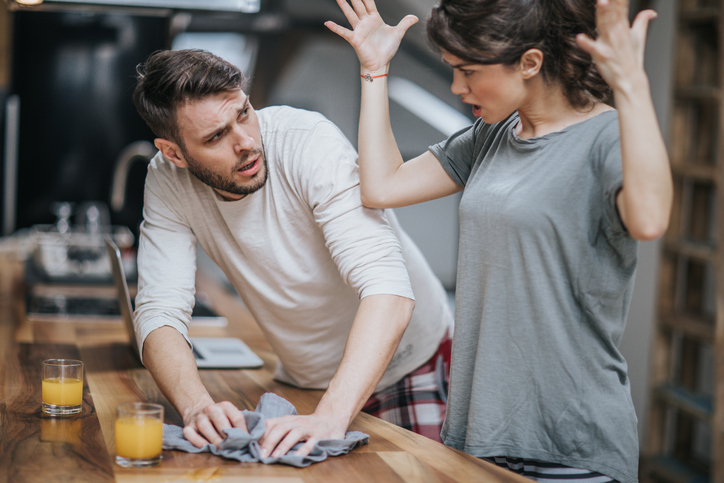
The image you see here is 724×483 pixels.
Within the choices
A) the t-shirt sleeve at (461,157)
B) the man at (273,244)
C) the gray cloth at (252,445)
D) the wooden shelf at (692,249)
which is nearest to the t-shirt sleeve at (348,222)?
the man at (273,244)

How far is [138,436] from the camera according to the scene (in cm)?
101

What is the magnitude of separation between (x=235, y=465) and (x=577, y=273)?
589mm

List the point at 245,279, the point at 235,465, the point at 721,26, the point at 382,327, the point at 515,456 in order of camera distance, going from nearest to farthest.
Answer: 1. the point at 235,465
2. the point at 515,456
3. the point at 382,327
4. the point at 245,279
5. the point at 721,26

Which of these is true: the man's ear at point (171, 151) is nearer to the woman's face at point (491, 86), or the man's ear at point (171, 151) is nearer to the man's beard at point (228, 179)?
the man's beard at point (228, 179)

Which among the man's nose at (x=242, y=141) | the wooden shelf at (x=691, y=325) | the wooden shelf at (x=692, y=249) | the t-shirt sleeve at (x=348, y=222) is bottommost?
the wooden shelf at (x=691, y=325)

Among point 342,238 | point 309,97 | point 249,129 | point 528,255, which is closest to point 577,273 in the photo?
point 528,255

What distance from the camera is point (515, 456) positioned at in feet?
3.80

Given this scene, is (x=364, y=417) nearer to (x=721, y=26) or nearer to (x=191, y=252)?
(x=191, y=252)

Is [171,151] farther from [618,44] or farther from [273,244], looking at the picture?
[618,44]

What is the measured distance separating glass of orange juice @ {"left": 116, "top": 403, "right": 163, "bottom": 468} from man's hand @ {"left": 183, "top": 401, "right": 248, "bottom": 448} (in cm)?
10

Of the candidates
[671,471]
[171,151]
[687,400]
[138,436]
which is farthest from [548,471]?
[671,471]

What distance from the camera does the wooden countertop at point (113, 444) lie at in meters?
1.01

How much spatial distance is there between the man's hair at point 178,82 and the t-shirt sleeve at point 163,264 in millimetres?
150

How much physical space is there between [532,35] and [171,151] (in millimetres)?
768
